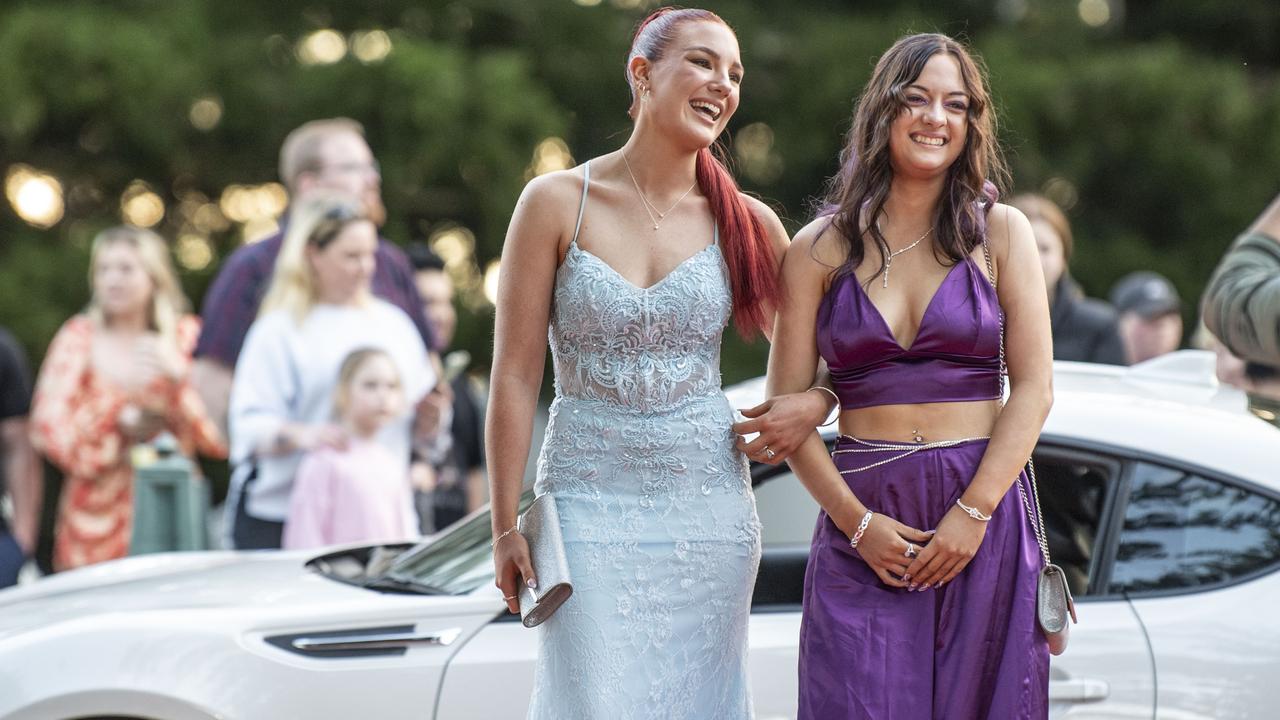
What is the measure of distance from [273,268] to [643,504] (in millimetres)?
3271

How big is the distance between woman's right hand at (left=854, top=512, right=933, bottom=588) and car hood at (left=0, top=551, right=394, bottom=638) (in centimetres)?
152

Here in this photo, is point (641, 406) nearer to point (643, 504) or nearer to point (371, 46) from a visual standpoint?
point (643, 504)

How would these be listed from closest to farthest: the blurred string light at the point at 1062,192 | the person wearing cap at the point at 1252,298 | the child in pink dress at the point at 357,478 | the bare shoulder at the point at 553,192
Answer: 1. the bare shoulder at the point at 553,192
2. the person wearing cap at the point at 1252,298
3. the child in pink dress at the point at 357,478
4. the blurred string light at the point at 1062,192

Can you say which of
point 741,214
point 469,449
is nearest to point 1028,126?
point 469,449

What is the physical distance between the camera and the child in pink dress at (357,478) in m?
5.49

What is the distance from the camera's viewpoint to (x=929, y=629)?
10.3ft

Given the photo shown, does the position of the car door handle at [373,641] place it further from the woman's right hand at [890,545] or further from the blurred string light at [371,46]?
the blurred string light at [371,46]

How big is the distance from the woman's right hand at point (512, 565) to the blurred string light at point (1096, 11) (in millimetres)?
10998

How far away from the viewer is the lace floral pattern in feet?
10.7

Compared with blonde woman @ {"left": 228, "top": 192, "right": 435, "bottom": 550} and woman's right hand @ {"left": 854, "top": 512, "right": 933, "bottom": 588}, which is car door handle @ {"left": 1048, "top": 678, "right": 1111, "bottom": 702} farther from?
blonde woman @ {"left": 228, "top": 192, "right": 435, "bottom": 550}

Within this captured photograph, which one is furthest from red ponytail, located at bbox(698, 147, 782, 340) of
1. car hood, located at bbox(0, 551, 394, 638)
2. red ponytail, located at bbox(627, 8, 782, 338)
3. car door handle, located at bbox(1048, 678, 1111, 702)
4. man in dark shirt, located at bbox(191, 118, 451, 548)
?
man in dark shirt, located at bbox(191, 118, 451, 548)

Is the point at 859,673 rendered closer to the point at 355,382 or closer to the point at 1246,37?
the point at 355,382

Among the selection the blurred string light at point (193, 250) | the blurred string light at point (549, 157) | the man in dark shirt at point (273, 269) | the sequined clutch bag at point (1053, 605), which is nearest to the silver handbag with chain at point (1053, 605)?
the sequined clutch bag at point (1053, 605)

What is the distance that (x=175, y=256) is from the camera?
36.3ft
